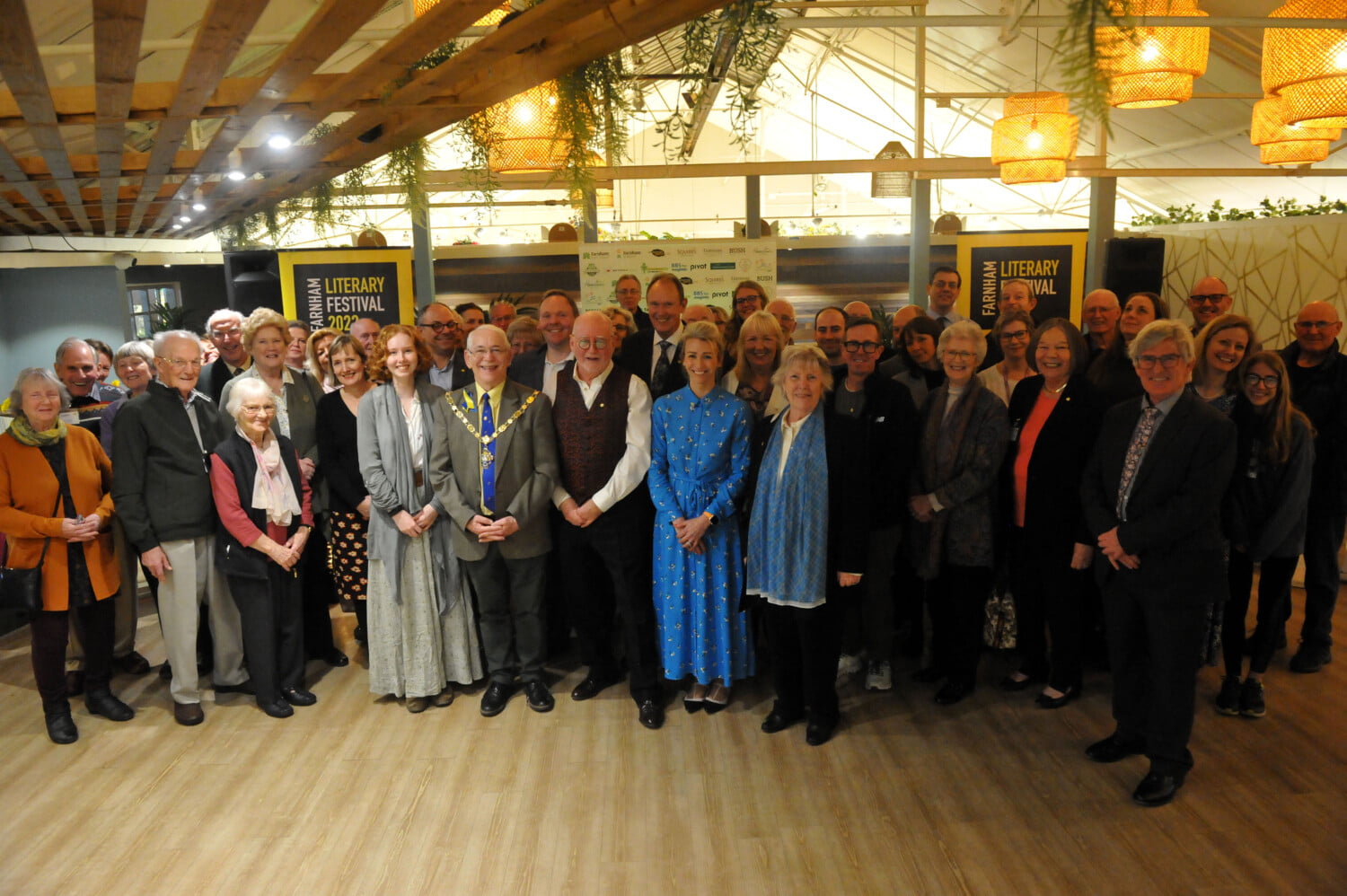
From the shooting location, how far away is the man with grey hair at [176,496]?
3.61 m

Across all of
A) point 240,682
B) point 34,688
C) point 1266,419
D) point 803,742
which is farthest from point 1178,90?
point 34,688

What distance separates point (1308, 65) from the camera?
3.83m

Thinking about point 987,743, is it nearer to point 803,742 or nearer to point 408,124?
point 803,742

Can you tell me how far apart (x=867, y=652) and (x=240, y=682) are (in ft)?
9.24

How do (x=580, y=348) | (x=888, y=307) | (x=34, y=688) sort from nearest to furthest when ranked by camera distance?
(x=580, y=348), (x=34, y=688), (x=888, y=307)

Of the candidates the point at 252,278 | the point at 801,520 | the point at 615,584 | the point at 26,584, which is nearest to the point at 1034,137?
the point at 801,520

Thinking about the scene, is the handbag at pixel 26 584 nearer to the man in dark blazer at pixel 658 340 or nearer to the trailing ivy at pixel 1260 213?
the man in dark blazer at pixel 658 340

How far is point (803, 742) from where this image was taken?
352 cm

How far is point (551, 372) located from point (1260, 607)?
318 centimetres

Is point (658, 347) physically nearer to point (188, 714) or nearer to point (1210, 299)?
point (188, 714)

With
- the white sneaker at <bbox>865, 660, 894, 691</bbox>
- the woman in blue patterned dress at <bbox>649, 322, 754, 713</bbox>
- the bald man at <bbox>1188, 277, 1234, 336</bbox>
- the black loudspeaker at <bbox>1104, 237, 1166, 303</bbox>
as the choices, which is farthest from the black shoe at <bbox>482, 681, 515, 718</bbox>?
the black loudspeaker at <bbox>1104, 237, 1166, 303</bbox>

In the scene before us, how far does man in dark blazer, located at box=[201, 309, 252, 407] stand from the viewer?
14.6 feet

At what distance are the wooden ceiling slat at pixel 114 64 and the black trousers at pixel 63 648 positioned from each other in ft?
6.21

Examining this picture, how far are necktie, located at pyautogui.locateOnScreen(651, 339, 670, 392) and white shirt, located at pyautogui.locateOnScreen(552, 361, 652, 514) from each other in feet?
1.62
